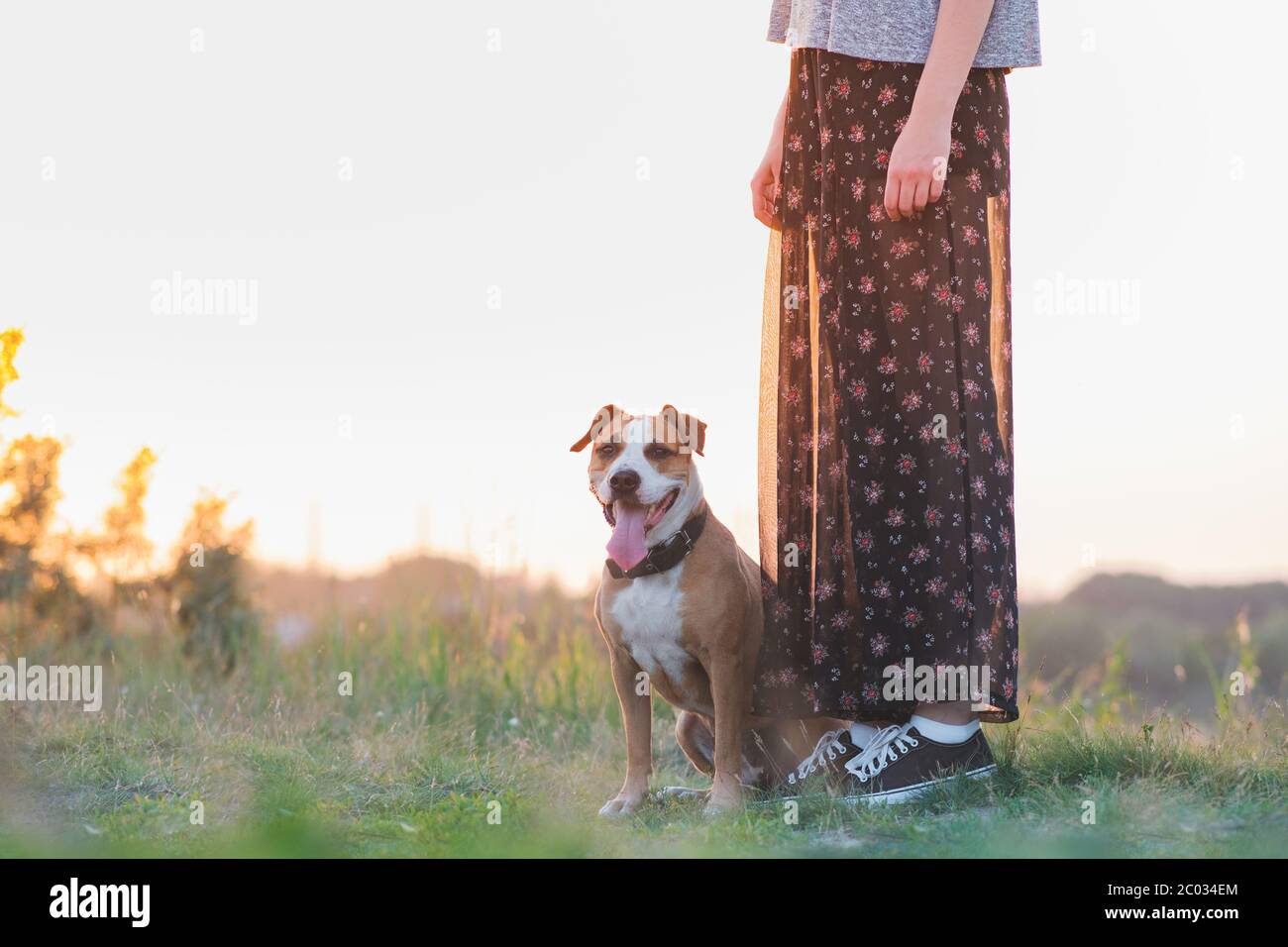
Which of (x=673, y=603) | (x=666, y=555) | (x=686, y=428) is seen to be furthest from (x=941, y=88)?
(x=673, y=603)

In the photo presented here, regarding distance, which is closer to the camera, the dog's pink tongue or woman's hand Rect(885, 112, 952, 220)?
woman's hand Rect(885, 112, 952, 220)

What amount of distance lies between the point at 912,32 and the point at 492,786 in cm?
252

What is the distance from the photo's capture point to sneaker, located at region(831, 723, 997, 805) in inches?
142

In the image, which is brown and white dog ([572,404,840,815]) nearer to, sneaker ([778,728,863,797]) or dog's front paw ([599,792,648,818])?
dog's front paw ([599,792,648,818])

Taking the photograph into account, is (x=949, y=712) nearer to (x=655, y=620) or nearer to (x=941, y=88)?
(x=655, y=620)

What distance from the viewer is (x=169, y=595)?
262 inches

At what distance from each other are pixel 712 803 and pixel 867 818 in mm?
557

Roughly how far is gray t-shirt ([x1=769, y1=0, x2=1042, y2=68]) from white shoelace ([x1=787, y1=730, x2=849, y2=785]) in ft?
6.47

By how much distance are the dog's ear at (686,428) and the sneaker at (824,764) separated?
95 cm

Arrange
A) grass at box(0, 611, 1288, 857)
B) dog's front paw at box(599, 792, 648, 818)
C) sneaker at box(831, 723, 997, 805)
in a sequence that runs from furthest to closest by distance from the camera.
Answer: dog's front paw at box(599, 792, 648, 818) → sneaker at box(831, 723, 997, 805) → grass at box(0, 611, 1288, 857)

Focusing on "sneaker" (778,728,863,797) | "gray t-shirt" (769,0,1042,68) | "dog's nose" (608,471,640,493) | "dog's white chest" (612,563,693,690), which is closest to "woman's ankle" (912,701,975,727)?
"sneaker" (778,728,863,797)

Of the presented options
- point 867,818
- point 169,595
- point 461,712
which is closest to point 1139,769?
point 867,818

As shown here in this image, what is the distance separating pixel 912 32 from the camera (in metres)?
3.66
